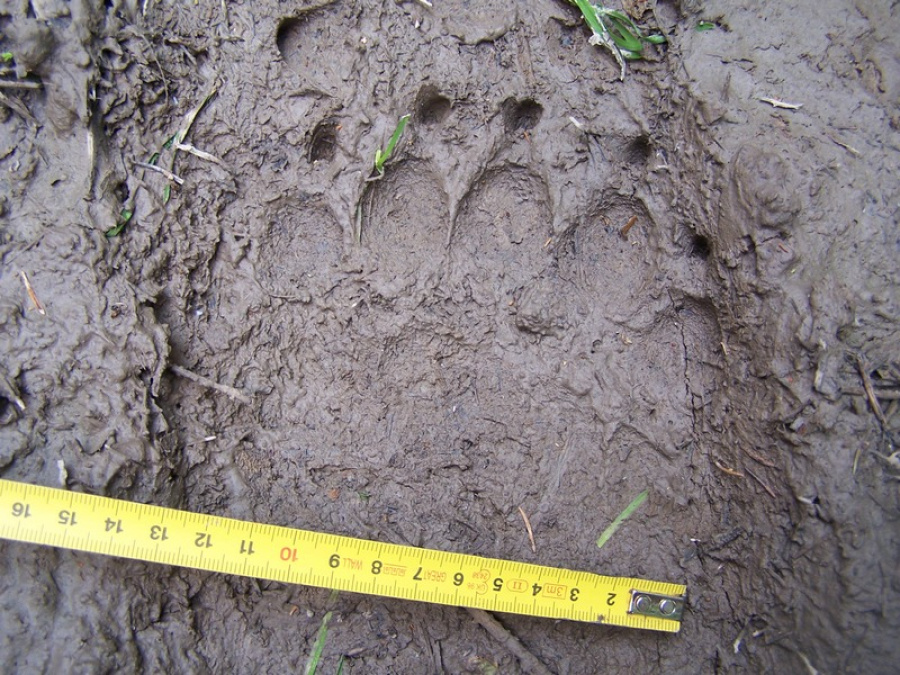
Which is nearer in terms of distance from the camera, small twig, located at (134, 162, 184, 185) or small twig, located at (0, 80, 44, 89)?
small twig, located at (0, 80, 44, 89)

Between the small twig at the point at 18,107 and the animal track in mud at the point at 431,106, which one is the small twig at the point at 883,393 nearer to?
the animal track in mud at the point at 431,106

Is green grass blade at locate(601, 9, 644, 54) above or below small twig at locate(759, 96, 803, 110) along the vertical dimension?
above

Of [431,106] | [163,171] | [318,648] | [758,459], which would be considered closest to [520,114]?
[431,106]

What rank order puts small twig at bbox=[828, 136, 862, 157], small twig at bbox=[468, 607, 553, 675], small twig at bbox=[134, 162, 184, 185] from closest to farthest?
small twig at bbox=[828, 136, 862, 157] → small twig at bbox=[134, 162, 184, 185] → small twig at bbox=[468, 607, 553, 675]

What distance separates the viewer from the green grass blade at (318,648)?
2.43 metres

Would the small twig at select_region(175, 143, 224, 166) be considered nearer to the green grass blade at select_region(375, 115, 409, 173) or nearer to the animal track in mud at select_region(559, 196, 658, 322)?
the green grass blade at select_region(375, 115, 409, 173)

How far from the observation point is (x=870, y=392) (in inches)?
83.7

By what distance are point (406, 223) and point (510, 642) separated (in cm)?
166

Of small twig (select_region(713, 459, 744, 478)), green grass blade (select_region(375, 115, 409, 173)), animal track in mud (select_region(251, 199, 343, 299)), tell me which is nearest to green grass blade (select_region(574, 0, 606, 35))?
green grass blade (select_region(375, 115, 409, 173))

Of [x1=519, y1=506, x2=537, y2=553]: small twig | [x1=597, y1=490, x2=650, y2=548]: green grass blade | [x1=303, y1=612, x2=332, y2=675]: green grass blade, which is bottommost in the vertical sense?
[x1=303, y1=612, x2=332, y2=675]: green grass blade

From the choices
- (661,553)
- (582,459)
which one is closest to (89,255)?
(582,459)

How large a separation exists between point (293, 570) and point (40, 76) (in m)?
1.89

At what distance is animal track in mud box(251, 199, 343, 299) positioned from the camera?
248 centimetres

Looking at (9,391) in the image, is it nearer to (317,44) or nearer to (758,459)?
(317,44)
